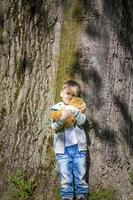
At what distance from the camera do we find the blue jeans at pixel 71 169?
23.6ft

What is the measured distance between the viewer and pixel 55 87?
755 cm

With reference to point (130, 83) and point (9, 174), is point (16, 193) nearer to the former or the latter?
point (9, 174)

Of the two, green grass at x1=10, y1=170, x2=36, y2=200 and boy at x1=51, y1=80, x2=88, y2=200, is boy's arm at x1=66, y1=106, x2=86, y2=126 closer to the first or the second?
boy at x1=51, y1=80, x2=88, y2=200

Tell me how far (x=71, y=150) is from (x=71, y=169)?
226mm

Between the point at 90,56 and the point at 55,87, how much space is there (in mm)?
581

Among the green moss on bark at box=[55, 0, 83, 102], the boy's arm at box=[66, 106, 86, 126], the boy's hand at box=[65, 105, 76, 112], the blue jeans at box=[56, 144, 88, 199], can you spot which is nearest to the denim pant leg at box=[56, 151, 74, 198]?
the blue jeans at box=[56, 144, 88, 199]

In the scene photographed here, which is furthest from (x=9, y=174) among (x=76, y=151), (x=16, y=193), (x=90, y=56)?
(x=90, y=56)

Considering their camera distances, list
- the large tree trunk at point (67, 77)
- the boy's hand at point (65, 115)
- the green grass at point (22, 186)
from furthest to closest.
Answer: the green grass at point (22, 186) → the large tree trunk at point (67, 77) → the boy's hand at point (65, 115)

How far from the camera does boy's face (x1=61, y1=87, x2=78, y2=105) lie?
7199mm

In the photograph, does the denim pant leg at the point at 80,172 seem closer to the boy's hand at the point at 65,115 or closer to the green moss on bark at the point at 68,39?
the boy's hand at the point at 65,115

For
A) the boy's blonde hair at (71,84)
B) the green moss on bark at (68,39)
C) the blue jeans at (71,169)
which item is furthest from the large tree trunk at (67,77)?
the blue jeans at (71,169)

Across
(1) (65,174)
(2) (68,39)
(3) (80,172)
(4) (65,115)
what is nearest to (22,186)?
(1) (65,174)

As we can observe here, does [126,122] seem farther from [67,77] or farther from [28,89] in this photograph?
[28,89]

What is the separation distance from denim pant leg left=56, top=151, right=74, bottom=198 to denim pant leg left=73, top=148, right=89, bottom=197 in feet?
0.21
